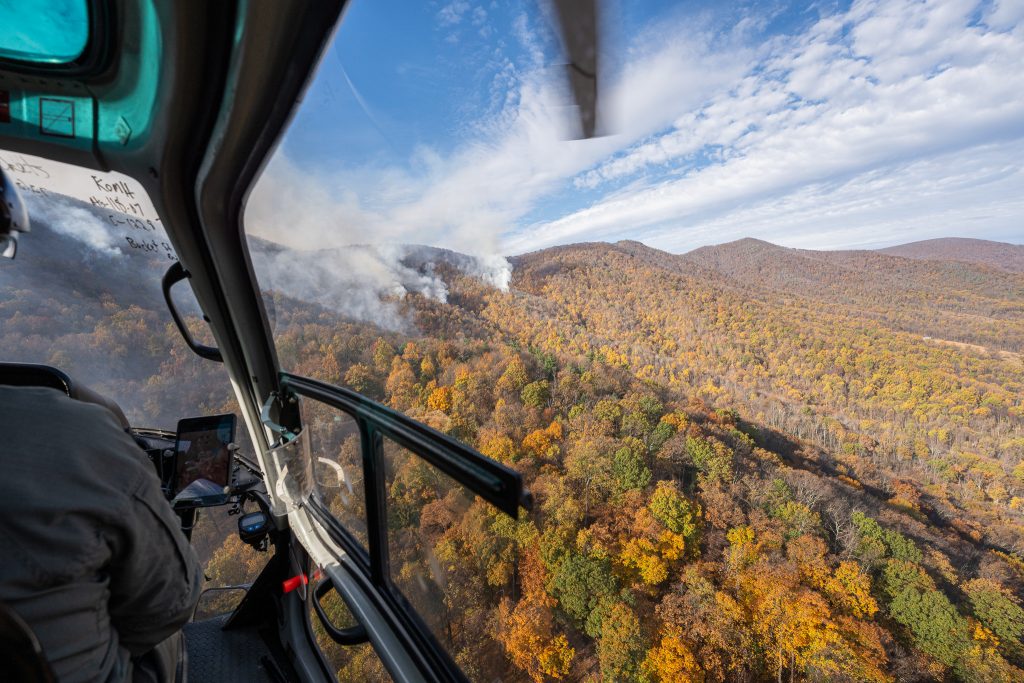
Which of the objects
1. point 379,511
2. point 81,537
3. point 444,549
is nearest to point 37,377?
point 81,537

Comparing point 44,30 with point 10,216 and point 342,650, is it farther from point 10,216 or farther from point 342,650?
point 342,650

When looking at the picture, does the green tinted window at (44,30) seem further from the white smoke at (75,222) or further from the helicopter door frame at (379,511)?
the helicopter door frame at (379,511)

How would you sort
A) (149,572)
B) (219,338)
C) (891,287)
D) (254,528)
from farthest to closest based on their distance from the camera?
1. (891,287)
2. (219,338)
3. (254,528)
4. (149,572)

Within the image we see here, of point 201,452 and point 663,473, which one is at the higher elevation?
point 201,452

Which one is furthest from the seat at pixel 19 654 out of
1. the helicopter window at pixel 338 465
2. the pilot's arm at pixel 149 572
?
the helicopter window at pixel 338 465

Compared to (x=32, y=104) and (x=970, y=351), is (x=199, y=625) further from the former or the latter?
(x=970, y=351)

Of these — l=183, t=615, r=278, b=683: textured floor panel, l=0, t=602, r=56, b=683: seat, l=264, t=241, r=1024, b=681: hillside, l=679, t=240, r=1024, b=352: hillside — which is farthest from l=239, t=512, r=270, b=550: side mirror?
l=679, t=240, r=1024, b=352: hillside

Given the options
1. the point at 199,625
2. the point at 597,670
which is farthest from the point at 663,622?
the point at 199,625
